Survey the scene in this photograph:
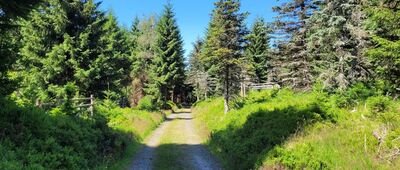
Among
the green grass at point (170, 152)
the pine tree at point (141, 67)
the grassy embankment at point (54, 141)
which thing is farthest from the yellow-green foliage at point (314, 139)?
the pine tree at point (141, 67)

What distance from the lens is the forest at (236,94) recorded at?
360 inches

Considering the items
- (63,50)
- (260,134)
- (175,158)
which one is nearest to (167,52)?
(63,50)

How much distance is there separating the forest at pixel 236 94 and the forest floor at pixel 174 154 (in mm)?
187

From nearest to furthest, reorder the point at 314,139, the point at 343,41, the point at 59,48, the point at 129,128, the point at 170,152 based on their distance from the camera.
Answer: the point at 314,139 < the point at 343,41 < the point at 170,152 < the point at 129,128 < the point at 59,48

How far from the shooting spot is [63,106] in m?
13.3

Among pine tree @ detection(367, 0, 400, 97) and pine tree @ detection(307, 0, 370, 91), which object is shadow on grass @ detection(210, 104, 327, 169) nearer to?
pine tree @ detection(307, 0, 370, 91)

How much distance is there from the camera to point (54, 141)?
31.5 feet

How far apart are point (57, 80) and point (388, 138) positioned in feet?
Answer: 66.9

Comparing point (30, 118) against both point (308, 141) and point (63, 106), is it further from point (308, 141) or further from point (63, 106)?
point (308, 141)

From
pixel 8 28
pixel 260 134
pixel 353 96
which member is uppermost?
pixel 8 28

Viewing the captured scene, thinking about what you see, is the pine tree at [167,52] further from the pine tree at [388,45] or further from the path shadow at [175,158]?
the pine tree at [388,45]

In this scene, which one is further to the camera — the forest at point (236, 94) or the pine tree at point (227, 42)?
the pine tree at point (227, 42)

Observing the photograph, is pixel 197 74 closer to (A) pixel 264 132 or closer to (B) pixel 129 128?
(B) pixel 129 128

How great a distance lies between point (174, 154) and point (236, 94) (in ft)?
44.0
